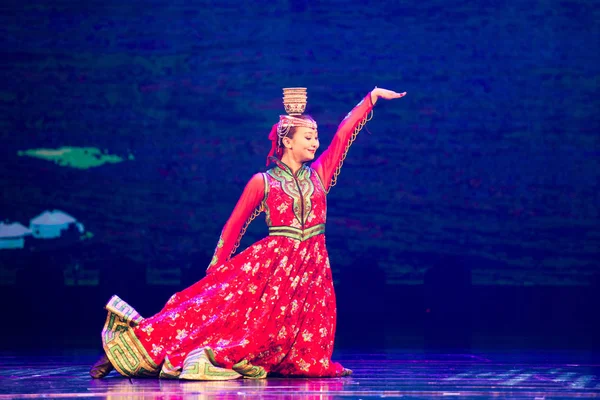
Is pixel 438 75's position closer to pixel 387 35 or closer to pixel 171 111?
pixel 387 35

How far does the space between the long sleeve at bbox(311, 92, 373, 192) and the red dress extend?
0.29ft

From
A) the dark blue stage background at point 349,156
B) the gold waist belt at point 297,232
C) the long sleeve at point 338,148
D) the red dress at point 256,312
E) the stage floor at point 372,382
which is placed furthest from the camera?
the dark blue stage background at point 349,156

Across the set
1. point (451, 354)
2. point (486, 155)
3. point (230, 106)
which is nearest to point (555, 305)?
point (486, 155)

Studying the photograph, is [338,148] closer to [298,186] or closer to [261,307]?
[298,186]

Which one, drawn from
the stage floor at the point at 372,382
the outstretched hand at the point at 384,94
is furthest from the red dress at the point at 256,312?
the outstretched hand at the point at 384,94

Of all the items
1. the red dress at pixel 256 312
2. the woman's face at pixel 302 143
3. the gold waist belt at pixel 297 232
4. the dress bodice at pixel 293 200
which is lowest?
the red dress at pixel 256 312

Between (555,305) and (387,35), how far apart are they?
215 cm

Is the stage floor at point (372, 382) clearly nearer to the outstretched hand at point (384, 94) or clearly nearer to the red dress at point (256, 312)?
the red dress at point (256, 312)

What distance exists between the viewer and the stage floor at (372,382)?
3.47 m

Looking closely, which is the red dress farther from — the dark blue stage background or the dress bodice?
the dark blue stage background

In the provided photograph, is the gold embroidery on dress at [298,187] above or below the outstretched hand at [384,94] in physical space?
below

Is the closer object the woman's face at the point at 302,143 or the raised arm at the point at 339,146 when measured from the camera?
the woman's face at the point at 302,143

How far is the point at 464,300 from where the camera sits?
702 cm

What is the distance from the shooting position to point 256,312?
4.17 m
